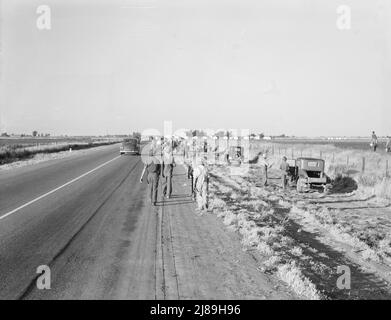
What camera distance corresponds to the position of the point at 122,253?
739cm

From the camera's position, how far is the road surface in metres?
5.57

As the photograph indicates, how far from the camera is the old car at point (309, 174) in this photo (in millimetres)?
19406

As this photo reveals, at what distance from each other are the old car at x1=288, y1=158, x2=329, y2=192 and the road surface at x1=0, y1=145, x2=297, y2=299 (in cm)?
848

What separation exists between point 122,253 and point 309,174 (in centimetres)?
1542

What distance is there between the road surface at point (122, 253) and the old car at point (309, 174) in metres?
8.48

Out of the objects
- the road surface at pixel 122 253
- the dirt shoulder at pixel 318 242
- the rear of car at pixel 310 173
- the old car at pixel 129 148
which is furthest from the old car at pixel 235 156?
the road surface at pixel 122 253

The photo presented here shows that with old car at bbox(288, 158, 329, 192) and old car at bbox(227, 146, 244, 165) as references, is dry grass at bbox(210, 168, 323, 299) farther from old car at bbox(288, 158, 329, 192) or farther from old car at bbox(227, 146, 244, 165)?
old car at bbox(227, 146, 244, 165)

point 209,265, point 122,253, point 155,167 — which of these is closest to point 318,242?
point 209,265

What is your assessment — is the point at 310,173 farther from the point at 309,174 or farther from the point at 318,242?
the point at 318,242

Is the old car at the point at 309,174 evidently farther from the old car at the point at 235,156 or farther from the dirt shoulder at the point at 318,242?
the old car at the point at 235,156

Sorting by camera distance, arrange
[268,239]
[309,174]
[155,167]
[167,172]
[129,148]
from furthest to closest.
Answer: [129,148] → [309,174] → [167,172] → [155,167] → [268,239]

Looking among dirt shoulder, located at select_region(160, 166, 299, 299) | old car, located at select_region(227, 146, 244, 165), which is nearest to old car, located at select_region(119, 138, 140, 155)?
old car, located at select_region(227, 146, 244, 165)

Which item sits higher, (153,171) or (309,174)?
(153,171)

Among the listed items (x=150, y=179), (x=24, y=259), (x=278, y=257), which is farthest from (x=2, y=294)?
(x=150, y=179)
